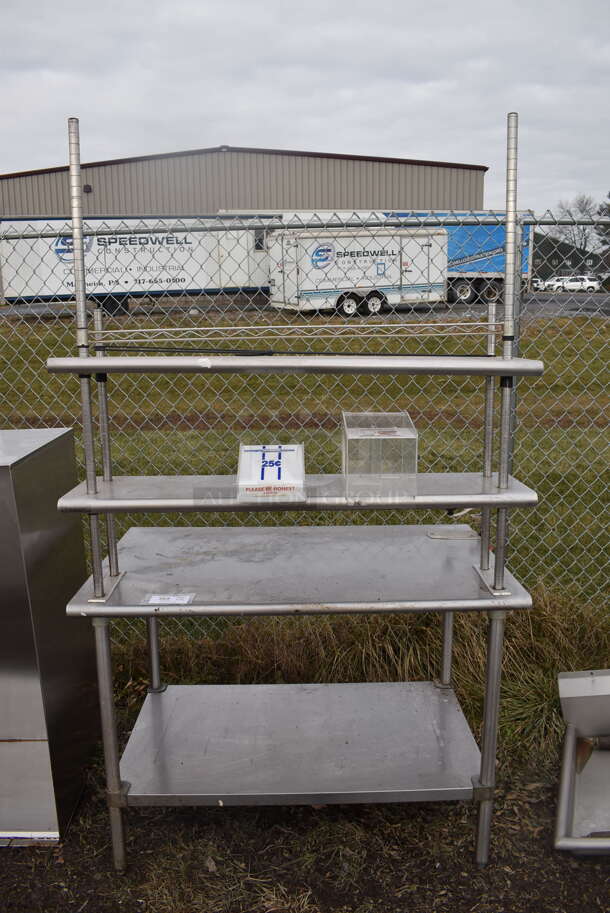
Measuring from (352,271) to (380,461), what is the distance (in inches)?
378

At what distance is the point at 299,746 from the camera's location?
2.67 meters

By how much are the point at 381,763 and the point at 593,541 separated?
2192mm

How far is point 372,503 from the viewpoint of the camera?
2016 mm

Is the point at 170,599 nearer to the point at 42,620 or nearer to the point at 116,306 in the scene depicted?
the point at 42,620

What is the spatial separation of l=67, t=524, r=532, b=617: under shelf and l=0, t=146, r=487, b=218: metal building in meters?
22.4

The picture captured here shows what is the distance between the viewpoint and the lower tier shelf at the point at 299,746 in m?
2.37

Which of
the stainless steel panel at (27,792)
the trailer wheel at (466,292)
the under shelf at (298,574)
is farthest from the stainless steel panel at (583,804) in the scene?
the trailer wheel at (466,292)

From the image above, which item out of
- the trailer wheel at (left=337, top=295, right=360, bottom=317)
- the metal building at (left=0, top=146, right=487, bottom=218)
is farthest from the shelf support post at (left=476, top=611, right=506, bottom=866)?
the metal building at (left=0, top=146, right=487, bottom=218)

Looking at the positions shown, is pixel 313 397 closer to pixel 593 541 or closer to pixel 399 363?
pixel 593 541

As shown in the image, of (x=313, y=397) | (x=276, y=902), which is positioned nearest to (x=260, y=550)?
(x=276, y=902)

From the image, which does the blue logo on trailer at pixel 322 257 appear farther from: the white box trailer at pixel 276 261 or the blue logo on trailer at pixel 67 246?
the blue logo on trailer at pixel 67 246

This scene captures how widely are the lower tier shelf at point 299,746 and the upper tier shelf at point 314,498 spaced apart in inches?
37.8

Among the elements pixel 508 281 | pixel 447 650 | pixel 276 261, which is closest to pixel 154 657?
pixel 447 650

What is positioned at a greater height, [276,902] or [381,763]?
[381,763]
